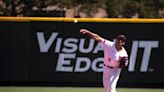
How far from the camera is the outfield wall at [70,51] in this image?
16.1 meters

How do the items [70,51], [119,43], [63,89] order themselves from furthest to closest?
[70,51]
[63,89]
[119,43]

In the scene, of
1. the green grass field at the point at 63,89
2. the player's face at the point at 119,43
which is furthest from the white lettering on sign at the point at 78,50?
the player's face at the point at 119,43

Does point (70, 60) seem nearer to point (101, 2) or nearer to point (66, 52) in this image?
point (66, 52)

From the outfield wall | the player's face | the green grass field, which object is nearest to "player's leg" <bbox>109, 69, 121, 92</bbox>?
the player's face

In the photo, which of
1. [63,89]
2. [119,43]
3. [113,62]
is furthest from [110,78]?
[63,89]

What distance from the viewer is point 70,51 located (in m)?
16.2

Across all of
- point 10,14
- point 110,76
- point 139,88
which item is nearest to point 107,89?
point 110,76

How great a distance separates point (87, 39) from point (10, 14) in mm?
16006

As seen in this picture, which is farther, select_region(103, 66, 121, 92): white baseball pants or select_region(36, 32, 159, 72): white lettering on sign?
select_region(36, 32, 159, 72): white lettering on sign

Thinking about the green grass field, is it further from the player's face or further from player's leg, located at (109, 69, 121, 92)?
the player's face

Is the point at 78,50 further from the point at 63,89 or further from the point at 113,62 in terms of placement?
the point at 113,62

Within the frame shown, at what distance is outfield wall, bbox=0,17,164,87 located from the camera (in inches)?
635

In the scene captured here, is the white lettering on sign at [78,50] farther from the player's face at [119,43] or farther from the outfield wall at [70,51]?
the player's face at [119,43]

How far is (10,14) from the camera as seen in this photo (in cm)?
3162
